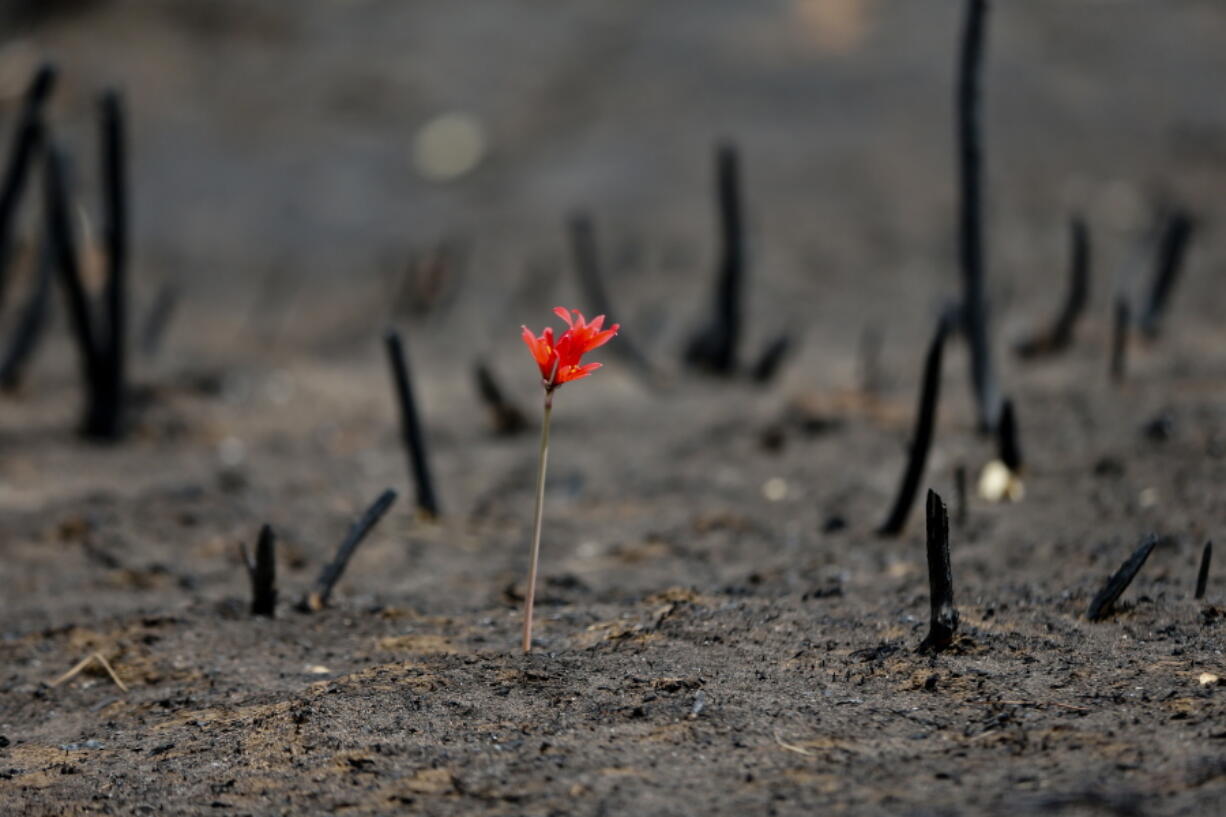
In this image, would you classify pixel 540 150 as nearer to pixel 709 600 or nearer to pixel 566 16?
pixel 566 16

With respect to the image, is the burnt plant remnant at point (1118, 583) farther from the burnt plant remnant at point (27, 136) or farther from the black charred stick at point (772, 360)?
the burnt plant remnant at point (27, 136)

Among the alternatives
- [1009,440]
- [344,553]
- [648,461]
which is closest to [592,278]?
[648,461]

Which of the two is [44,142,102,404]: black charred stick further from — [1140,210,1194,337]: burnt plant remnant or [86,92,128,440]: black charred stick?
[1140,210,1194,337]: burnt plant remnant

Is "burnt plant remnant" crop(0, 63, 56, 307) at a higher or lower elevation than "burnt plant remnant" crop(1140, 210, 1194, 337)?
higher

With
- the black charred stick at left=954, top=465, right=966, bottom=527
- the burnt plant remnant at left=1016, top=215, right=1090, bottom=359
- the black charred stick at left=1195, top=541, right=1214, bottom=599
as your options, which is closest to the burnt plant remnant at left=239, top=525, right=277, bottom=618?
the black charred stick at left=954, top=465, right=966, bottom=527

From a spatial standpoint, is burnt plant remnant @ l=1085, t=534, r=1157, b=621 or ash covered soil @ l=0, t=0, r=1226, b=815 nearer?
ash covered soil @ l=0, t=0, r=1226, b=815

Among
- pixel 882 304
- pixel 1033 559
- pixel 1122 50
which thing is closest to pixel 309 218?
pixel 882 304
